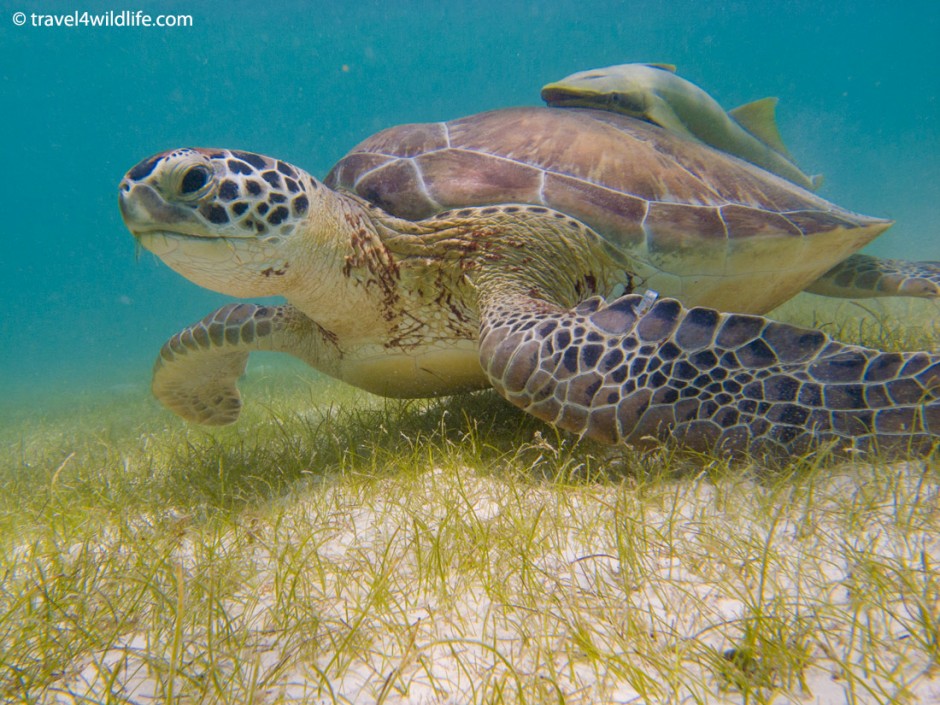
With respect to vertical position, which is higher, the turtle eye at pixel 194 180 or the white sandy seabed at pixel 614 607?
the turtle eye at pixel 194 180

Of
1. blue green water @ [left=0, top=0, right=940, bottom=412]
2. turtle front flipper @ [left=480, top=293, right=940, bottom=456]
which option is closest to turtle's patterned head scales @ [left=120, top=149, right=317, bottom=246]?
turtle front flipper @ [left=480, top=293, right=940, bottom=456]

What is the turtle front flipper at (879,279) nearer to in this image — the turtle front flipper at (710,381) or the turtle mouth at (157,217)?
the turtle front flipper at (710,381)

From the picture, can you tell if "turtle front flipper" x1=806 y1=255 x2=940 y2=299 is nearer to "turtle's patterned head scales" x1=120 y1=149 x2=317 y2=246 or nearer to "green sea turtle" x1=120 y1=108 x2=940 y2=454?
"green sea turtle" x1=120 y1=108 x2=940 y2=454

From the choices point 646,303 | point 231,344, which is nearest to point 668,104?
point 646,303

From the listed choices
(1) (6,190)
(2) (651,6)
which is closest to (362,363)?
(2) (651,6)

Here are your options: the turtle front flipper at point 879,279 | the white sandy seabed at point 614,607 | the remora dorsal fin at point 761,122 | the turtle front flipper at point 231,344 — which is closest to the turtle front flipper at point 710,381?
the white sandy seabed at point 614,607

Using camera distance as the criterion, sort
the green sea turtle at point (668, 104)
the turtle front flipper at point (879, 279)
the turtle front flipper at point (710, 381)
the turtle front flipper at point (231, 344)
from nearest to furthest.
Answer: the turtle front flipper at point (710, 381), the turtle front flipper at point (231, 344), the turtle front flipper at point (879, 279), the green sea turtle at point (668, 104)

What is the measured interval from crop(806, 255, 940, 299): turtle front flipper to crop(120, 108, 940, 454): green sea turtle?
14 cm

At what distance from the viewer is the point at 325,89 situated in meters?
101

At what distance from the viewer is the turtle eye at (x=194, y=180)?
234 cm

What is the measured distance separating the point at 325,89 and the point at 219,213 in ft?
382

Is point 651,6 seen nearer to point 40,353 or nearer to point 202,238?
point 202,238

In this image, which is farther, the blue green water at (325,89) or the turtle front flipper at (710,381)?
the blue green water at (325,89)

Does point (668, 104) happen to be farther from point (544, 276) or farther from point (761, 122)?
point (544, 276)
